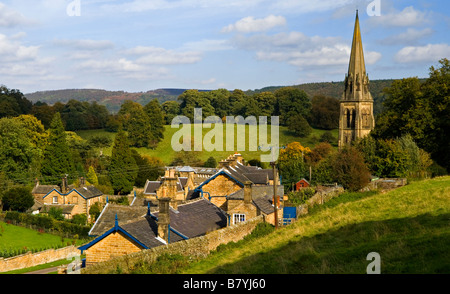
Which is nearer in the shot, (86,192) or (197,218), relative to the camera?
(197,218)

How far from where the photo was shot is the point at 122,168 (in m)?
74.8

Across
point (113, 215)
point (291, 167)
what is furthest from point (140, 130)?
point (113, 215)

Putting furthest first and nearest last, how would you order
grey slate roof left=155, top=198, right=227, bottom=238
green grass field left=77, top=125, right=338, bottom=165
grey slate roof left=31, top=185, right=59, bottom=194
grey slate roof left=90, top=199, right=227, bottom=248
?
1. green grass field left=77, top=125, right=338, bottom=165
2. grey slate roof left=31, top=185, right=59, bottom=194
3. grey slate roof left=155, top=198, right=227, bottom=238
4. grey slate roof left=90, top=199, right=227, bottom=248

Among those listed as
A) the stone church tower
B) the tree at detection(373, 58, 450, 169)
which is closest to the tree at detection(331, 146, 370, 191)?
the tree at detection(373, 58, 450, 169)

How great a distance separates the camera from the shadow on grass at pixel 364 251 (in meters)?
14.1

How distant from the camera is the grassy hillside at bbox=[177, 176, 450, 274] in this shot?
14.6 m

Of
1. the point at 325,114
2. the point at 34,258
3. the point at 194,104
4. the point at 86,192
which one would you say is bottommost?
the point at 34,258

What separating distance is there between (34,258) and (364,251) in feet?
98.0

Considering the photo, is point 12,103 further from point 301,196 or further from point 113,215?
point 113,215

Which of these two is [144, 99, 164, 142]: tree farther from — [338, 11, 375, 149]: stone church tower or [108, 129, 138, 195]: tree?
[338, 11, 375, 149]: stone church tower

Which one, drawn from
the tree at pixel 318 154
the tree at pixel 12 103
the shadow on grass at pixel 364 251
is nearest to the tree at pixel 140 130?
the tree at pixel 12 103

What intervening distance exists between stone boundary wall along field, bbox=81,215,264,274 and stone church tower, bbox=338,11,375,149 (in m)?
61.8
